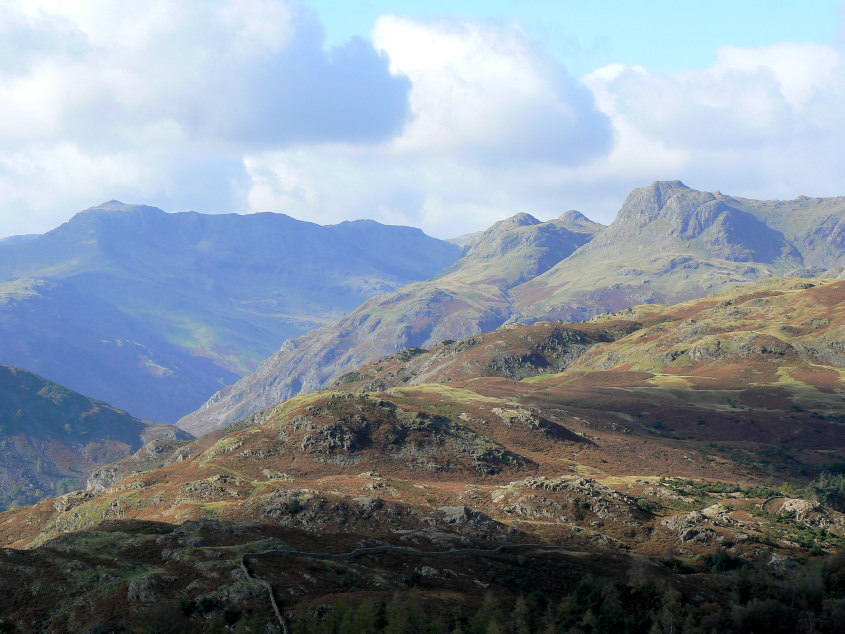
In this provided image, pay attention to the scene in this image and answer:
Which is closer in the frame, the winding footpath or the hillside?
the hillside

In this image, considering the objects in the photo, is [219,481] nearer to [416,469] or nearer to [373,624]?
[416,469]

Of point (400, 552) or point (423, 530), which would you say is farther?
point (423, 530)

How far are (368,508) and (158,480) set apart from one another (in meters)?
64.4

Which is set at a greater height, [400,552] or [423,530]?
[423,530]

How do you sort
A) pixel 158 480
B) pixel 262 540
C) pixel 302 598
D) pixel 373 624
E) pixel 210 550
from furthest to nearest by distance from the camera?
pixel 158 480 < pixel 262 540 < pixel 210 550 < pixel 302 598 < pixel 373 624

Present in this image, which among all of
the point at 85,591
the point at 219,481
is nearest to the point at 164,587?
the point at 85,591

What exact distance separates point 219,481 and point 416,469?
41.0 m

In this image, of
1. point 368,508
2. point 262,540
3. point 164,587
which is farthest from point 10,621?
point 368,508

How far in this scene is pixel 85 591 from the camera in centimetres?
7306

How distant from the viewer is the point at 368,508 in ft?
353

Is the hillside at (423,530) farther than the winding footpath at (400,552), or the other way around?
the winding footpath at (400,552)

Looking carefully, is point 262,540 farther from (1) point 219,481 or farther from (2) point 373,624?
(1) point 219,481

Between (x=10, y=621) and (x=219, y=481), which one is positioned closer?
(x=10, y=621)

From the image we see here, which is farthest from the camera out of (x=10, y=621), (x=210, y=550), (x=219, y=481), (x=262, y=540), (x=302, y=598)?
(x=219, y=481)
